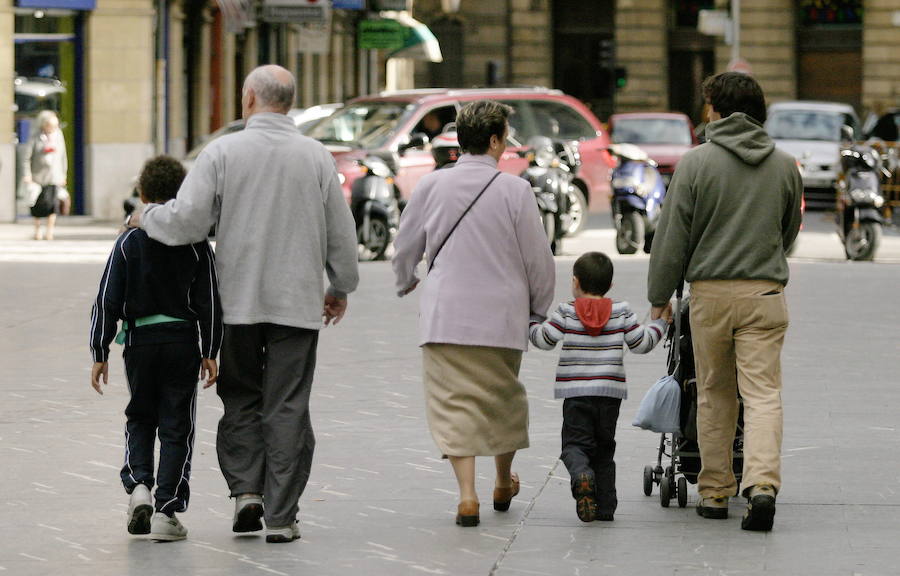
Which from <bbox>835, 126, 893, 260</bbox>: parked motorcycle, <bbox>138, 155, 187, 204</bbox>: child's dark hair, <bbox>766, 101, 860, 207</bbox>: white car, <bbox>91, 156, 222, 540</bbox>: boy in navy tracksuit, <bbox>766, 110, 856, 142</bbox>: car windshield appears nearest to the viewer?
<bbox>91, 156, 222, 540</bbox>: boy in navy tracksuit

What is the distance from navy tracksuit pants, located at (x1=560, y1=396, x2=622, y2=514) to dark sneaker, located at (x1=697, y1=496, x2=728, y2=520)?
324 mm

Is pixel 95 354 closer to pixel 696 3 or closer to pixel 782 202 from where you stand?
pixel 782 202

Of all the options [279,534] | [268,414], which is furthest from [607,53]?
[279,534]

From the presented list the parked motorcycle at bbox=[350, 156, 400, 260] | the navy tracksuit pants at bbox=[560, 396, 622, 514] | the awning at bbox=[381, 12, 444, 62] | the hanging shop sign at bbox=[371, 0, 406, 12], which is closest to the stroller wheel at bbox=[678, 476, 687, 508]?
the navy tracksuit pants at bbox=[560, 396, 622, 514]

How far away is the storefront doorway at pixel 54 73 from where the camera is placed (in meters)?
27.9

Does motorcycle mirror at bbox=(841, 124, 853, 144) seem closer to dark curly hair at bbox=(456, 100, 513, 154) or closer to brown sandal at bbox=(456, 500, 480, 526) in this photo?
dark curly hair at bbox=(456, 100, 513, 154)

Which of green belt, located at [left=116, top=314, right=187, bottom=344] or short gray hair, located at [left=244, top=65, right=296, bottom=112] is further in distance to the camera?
short gray hair, located at [left=244, top=65, right=296, bottom=112]

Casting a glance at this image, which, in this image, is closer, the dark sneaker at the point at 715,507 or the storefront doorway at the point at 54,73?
the dark sneaker at the point at 715,507

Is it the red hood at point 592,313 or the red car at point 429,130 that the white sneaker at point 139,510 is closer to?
the red hood at point 592,313

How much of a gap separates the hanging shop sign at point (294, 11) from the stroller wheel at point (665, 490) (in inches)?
620

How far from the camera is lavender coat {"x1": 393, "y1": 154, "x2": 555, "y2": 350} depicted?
712 cm

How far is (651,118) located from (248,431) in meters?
30.1

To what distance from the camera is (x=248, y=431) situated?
6.85m

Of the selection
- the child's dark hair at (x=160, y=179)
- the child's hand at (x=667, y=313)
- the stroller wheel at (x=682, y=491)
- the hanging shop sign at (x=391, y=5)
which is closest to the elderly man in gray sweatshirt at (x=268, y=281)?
the child's dark hair at (x=160, y=179)
